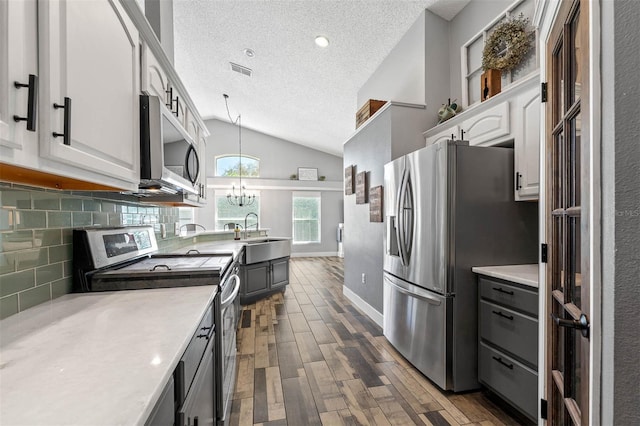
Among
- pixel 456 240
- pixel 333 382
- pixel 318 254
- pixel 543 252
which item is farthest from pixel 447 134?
pixel 318 254

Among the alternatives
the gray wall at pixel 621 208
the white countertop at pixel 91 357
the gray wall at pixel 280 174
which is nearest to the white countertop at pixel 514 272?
the gray wall at pixel 621 208

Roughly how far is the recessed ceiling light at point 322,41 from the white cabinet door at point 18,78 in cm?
329

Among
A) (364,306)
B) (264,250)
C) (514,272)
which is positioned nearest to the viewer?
(514,272)

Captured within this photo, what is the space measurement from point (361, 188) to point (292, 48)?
6.72 ft

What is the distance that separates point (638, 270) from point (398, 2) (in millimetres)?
3146

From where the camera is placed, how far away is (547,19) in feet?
4.35

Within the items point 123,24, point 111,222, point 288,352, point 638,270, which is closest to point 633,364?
point 638,270

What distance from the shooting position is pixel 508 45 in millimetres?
2299

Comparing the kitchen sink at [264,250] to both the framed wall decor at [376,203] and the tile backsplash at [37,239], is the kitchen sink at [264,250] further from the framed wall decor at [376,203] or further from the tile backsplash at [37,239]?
the tile backsplash at [37,239]

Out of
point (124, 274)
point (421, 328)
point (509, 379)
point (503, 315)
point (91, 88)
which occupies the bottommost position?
point (509, 379)

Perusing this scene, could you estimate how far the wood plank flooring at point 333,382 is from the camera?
1782 millimetres

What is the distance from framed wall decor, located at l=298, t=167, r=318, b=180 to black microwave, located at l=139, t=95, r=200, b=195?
23.0 feet

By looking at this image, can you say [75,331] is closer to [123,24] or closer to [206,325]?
[206,325]

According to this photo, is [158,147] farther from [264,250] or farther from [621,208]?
[264,250]
